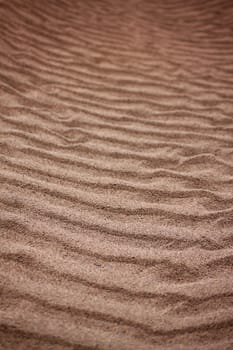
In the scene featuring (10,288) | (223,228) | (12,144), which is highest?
(12,144)

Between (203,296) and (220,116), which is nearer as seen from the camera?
(203,296)

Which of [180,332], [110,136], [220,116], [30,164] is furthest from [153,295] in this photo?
[220,116]

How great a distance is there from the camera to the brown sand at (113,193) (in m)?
1.66

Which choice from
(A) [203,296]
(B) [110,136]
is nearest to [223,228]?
(A) [203,296]

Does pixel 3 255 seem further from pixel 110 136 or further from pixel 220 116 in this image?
pixel 220 116

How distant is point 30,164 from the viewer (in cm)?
250

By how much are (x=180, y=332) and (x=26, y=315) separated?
2.33ft

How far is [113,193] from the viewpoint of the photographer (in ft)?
7.82

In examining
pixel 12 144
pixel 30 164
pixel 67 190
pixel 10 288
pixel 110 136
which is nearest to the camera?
pixel 10 288

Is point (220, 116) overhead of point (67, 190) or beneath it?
overhead

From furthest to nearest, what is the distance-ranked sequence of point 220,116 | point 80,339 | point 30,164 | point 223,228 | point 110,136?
point 220,116 < point 110,136 < point 30,164 < point 223,228 < point 80,339

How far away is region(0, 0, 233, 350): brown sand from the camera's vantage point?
166 centimetres

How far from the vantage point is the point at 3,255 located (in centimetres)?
188

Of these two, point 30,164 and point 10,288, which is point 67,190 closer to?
point 30,164
